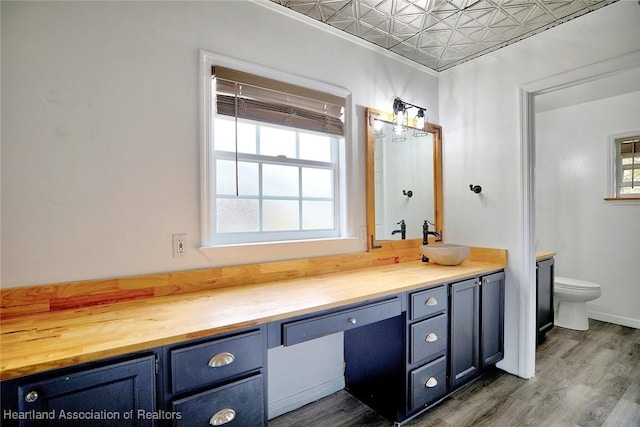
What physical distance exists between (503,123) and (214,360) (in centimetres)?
257

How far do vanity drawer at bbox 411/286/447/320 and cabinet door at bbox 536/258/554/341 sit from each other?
4.70 ft

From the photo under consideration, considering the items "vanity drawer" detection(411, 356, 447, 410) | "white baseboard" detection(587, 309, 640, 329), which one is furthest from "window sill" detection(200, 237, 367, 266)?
"white baseboard" detection(587, 309, 640, 329)

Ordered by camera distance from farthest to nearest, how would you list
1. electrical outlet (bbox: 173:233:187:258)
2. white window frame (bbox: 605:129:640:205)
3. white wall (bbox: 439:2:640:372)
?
1. white window frame (bbox: 605:129:640:205)
2. white wall (bbox: 439:2:640:372)
3. electrical outlet (bbox: 173:233:187:258)

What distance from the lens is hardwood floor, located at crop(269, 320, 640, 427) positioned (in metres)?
1.86

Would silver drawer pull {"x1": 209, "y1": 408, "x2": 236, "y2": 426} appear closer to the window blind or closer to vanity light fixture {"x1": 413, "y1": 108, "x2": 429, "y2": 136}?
the window blind

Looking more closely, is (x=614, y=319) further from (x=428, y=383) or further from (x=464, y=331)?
(x=428, y=383)

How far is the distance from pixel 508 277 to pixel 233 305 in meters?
2.12

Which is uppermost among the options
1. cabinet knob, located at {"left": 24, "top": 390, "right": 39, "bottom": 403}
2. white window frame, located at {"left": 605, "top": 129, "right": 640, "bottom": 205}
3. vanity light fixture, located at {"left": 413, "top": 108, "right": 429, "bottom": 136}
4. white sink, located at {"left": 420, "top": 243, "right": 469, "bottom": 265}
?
vanity light fixture, located at {"left": 413, "top": 108, "right": 429, "bottom": 136}

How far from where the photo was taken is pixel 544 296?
294cm

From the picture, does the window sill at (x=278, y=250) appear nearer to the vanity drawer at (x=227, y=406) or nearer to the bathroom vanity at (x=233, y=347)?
the bathroom vanity at (x=233, y=347)

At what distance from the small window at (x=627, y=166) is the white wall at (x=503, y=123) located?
201 cm

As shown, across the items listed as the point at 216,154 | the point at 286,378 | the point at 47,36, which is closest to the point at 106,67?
the point at 47,36

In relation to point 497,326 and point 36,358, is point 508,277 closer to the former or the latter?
point 497,326

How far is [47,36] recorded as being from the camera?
1339mm
